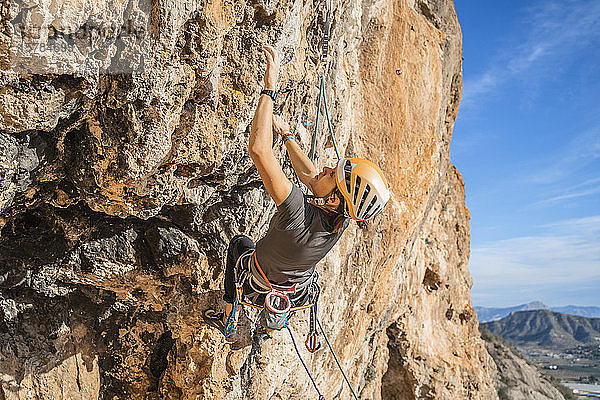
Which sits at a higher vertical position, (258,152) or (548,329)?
(548,329)

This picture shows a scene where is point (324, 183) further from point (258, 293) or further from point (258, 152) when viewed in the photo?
point (258, 293)

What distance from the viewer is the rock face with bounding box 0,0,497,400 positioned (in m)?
3.03

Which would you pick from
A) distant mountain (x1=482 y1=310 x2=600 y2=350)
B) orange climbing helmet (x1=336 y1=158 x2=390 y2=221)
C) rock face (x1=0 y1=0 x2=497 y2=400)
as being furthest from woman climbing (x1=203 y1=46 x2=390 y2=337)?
distant mountain (x1=482 y1=310 x2=600 y2=350)

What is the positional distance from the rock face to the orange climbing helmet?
1.04 m

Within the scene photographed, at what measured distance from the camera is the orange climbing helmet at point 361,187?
332 cm

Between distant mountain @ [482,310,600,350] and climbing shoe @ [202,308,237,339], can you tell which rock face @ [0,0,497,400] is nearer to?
climbing shoe @ [202,308,237,339]

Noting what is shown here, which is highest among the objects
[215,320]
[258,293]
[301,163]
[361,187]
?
[301,163]

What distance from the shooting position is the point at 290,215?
3551 mm

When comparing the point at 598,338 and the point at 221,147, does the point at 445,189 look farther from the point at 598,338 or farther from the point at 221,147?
the point at 598,338

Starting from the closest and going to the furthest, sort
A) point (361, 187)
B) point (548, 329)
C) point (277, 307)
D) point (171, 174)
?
1. point (361, 187)
2. point (171, 174)
3. point (277, 307)
4. point (548, 329)

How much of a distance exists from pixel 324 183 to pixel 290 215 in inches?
13.5

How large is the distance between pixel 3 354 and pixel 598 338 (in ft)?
249

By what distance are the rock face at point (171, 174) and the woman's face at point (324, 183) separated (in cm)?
79

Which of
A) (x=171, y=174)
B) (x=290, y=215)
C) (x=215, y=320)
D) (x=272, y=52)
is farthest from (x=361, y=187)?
(x=215, y=320)
